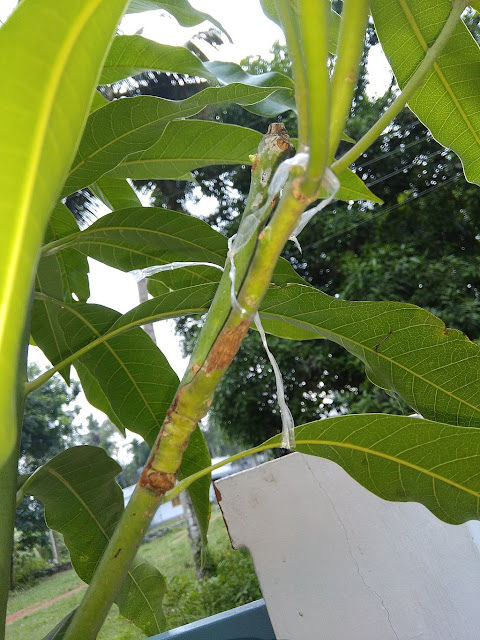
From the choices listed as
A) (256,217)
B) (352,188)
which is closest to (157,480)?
(256,217)

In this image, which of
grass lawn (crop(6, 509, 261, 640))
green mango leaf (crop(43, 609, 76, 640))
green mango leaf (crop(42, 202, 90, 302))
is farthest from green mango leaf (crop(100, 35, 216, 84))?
grass lawn (crop(6, 509, 261, 640))

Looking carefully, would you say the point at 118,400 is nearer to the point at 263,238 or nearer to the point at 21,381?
the point at 21,381

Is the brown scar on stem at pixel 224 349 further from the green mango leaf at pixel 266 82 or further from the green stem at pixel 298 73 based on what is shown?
the green mango leaf at pixel 266 82

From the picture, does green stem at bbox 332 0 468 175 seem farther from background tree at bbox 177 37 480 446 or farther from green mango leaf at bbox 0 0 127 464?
background tree at bbox 177 37 480 446

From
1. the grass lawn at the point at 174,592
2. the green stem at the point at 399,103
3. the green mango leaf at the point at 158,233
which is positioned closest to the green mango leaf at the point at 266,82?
the green mango leaf at the point at 158,233

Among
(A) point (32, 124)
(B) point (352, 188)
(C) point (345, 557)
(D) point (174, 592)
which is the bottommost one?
(D) point (174, 592)

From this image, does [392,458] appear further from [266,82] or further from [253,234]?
[266,82]
